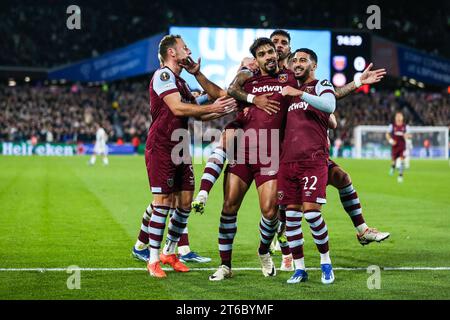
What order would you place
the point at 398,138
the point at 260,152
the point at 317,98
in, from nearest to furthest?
1. the point at 317,98
2. the point at 260,152
3. the point at 398,138

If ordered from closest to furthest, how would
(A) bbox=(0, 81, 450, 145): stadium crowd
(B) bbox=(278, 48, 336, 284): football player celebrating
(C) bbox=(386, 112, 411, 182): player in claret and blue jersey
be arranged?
(B) bbox=(278, 48, 336, 284): football player celebrating → (C) bbox=(386, 112, 411, 182): player in claret and blue jersey → (A) bbox=(0, 81, 450, 145): stadium crowd

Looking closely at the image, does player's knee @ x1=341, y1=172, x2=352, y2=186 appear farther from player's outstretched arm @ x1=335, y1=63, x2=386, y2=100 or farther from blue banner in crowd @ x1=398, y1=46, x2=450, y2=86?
blue banner in crowd @ x1=398, y1=46, x2=450, y2=86

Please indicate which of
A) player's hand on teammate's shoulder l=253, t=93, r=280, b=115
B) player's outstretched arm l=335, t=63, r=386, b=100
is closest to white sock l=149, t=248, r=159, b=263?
player's hand on teammate's shoulder l=253, t=93, r=280, b=115

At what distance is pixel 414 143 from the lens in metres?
56.0

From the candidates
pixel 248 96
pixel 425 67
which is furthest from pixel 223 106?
pixel 425 67

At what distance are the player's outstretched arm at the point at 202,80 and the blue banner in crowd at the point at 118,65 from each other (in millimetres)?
35843

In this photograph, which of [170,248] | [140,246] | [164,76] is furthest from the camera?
[140,246]

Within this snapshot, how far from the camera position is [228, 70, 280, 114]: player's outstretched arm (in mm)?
8836

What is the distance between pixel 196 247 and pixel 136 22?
4939cm

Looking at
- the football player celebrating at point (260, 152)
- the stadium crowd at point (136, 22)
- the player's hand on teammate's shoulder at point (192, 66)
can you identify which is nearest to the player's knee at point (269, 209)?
the football player celebrating at point (260, 152)

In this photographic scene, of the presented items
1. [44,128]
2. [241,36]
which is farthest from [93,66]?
[241,36]

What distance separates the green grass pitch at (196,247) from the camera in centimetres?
819

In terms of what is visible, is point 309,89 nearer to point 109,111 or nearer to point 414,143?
point 414,143

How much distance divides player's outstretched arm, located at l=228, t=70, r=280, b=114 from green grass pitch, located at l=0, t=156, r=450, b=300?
202 centimetres
